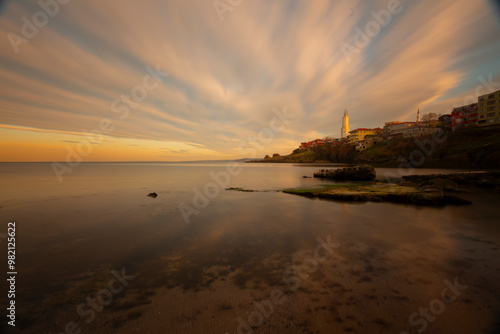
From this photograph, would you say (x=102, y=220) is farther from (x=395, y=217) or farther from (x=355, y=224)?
(x=395, y=217)

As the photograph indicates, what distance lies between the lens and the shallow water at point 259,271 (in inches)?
180

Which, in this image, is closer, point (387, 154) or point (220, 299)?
point (220, 299)

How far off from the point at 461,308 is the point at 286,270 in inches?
186

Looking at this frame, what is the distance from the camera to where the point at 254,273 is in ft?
22.1

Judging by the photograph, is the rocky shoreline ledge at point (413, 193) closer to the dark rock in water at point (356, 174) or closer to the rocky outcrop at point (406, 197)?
the rocky outcrop at point (406, 197)

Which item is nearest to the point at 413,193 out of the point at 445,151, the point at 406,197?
the point at 406,197

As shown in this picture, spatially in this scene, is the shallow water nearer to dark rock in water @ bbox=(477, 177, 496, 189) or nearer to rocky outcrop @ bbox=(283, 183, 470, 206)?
rocky outcrop @ bbox=(283, 183, 470, 206)

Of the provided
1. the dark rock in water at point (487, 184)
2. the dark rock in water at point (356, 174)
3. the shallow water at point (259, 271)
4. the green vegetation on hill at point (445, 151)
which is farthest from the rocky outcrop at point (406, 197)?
the green vegetation on hill at point (445, 151)

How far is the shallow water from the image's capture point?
15.0ft

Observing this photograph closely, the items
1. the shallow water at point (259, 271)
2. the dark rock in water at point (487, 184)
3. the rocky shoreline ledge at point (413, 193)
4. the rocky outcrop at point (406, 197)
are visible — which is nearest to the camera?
the shallow water at point (259, 271)

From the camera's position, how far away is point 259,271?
22.6 ft

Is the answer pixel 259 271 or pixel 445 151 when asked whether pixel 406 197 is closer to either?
pixel 259 271

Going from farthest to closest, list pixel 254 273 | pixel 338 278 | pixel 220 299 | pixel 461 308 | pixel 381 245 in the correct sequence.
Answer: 1. pixel 381 245
2. pixel 254 273
3. pixel 338 278
4. pixel 220 299
5. pixel 461 308

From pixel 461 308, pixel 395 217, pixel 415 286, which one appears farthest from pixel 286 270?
pixel 395 217
